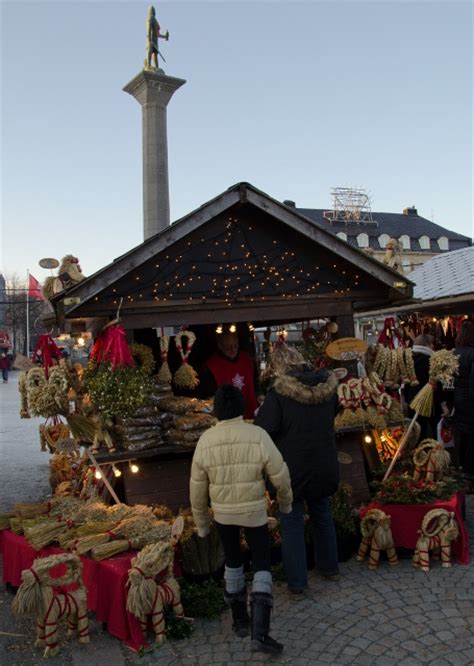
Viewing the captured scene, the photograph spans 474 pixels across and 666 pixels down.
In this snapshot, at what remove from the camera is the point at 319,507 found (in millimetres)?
5207

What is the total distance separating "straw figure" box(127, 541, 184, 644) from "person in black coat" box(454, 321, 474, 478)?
4384 millimetres

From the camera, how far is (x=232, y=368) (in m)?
8.40

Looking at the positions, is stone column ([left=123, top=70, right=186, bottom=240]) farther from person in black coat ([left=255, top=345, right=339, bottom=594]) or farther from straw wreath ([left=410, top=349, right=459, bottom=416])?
person in black coat ([left=255, top=345, right=339, bottom=594])

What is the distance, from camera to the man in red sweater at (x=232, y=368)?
833 cm

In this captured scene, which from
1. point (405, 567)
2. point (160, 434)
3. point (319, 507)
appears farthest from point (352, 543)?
point (160, 434)

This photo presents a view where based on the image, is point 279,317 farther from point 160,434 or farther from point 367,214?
point 367,214

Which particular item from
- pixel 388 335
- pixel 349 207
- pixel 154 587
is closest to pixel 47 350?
pixel 154 587

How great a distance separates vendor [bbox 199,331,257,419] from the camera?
328 inches

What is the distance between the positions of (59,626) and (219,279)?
3.63m

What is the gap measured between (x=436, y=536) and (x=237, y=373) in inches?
143

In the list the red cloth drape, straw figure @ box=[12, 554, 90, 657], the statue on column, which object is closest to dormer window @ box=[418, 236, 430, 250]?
the statue on column

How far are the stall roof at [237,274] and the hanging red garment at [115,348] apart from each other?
31cm

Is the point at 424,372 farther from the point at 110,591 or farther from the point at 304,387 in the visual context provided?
the point at 110,591

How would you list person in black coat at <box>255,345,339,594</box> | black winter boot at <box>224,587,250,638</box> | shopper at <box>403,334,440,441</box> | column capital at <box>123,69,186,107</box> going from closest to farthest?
black winter boot at <box>224,587,250,638</box>
person in black coat at <box>255,345,339,594</box>
shopper at <box>403,334,440,441</box>
column capital at <box>123,69,186,107</box>
